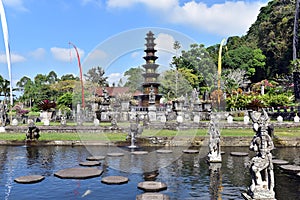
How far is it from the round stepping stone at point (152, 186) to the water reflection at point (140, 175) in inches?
10.6

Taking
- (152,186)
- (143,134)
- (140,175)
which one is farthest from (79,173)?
(143,134)

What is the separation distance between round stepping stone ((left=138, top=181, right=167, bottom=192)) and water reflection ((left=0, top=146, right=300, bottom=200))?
27 cm

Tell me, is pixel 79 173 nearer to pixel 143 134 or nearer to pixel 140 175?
pixel 140 175

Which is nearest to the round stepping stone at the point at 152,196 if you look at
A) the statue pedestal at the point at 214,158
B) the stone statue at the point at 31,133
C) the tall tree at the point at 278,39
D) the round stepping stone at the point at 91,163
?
the round stepping stone at the point at 91,163

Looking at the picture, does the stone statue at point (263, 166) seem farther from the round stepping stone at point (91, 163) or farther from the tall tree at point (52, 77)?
the tall tree at point (52, 77)

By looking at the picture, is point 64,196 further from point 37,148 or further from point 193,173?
point 37,148

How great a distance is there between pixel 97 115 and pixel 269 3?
7537cm

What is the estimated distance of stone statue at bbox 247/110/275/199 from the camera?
9.70 m

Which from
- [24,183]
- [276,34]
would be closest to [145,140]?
[24,183]

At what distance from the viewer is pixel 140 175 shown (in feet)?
45.8

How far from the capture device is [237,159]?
59.0ft

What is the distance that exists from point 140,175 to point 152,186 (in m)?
2.38

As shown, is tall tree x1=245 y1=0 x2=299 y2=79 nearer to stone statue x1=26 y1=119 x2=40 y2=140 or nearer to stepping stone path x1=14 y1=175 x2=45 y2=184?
stone statue x1=26 y1=119 x2=40 y2=140

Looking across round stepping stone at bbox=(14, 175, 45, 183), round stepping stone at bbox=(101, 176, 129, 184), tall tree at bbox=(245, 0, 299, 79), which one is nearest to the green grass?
round stepping stone at bbox=(14, 175, 45, 183)
